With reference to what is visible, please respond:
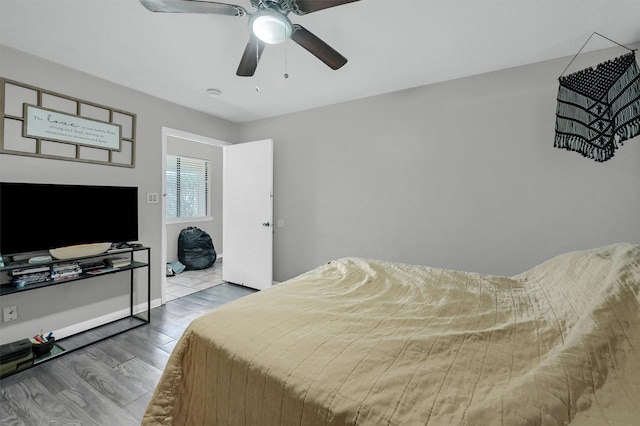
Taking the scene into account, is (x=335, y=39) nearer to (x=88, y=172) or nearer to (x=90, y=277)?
(x=88, y=172)

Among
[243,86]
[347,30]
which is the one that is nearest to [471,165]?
[347,30]

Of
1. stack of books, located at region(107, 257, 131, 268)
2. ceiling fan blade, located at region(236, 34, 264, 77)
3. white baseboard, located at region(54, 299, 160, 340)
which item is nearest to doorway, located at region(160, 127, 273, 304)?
white baseboard, located at region(54, 299, 160, 340)

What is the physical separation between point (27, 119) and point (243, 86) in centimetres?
178

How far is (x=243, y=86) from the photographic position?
2855 millimetres

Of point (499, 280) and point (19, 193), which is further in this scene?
point (19, 193)

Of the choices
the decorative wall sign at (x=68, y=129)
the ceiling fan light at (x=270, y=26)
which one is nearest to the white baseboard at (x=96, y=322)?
the decorative wall sign at (x=68, y=129)

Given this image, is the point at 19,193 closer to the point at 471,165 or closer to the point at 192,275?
the point at 192,275

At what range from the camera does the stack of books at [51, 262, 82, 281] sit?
224 cm

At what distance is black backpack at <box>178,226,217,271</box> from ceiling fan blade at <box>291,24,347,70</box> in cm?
418

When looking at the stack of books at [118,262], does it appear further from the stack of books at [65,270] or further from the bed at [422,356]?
the bed at [422,356]

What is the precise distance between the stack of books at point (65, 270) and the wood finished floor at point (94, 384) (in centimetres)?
62

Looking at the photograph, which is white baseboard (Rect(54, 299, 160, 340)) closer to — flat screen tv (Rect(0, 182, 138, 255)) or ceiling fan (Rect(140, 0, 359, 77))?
flat screen tv (Rect(0, 182, 138, 255))

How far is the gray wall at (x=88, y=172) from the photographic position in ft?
7.29

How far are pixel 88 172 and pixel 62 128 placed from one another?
0.41 metres
